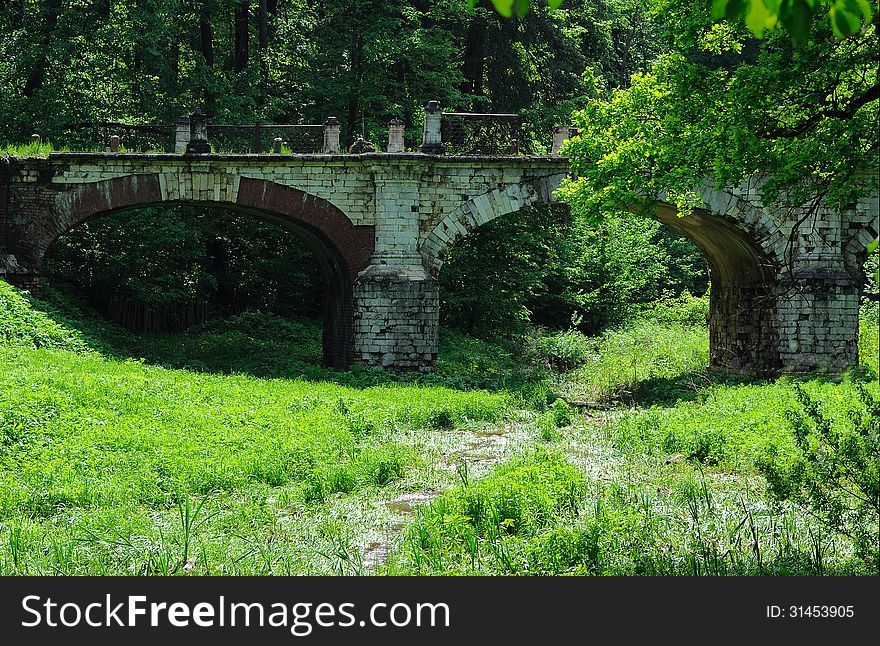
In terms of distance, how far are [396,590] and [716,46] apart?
10517 mm

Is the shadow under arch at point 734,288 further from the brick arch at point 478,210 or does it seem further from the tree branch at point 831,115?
the tree branch at point 831,115

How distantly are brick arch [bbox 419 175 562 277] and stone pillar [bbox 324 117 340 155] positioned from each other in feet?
8.71

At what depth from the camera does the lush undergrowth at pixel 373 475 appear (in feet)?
18.9

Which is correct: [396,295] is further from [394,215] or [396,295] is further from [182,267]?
[182,267]

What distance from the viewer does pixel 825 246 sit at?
19047 mm

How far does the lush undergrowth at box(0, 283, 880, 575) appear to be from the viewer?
577 cm

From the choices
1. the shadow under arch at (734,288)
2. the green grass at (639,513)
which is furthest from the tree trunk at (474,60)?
the green grass at (639,513)

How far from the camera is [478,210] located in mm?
19328

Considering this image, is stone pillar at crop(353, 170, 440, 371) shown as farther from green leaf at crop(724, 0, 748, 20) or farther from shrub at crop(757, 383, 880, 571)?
green leaf at crop(724, 0, 748, 20)

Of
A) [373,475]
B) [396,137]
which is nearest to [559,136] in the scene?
A: [396,137]

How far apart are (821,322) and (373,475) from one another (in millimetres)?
13317

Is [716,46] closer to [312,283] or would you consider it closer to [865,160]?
[865,160]

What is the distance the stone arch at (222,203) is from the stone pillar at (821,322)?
875 cm

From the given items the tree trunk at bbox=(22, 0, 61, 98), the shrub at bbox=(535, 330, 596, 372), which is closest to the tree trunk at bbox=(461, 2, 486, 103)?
the shrub at bbox=(535, 330, 596, 372)
